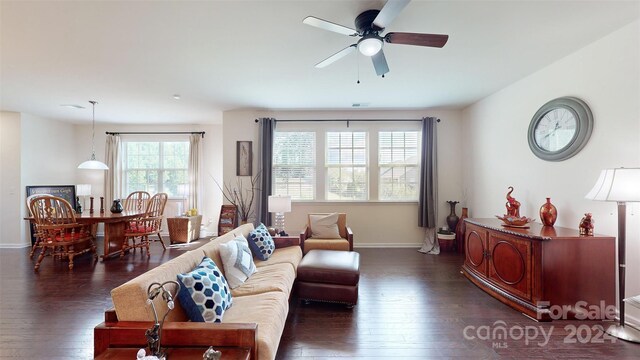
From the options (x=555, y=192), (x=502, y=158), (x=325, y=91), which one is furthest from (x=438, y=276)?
(x=325, y=91)

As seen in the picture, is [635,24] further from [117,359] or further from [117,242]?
[117,242]

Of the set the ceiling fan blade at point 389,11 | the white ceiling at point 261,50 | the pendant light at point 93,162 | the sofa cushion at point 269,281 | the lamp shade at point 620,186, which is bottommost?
the sofa cushion at point 269,281

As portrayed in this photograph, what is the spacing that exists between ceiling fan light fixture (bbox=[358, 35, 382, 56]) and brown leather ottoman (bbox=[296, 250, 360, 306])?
2.00 metres

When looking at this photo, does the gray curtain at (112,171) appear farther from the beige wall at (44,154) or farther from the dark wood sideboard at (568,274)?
the dark wood sideboard at (568,274)

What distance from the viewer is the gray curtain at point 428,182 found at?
4.80m

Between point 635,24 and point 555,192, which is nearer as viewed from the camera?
point 635,24

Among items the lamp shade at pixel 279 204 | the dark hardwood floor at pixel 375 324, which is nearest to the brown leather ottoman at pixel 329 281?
the dark hardwood floor at pixel 375 324

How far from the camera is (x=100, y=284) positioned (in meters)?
3.25

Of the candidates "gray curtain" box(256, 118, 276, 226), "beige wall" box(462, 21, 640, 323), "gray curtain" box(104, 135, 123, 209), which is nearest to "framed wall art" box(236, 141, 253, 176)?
"gray curtain" box(256, 118, 276, 226)

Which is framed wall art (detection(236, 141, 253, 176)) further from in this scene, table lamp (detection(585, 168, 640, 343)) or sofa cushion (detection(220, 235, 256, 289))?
table lamp (detection(585, 168, 640, 343))

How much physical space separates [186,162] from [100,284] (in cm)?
331

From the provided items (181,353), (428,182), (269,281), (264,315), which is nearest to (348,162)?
(428,182)

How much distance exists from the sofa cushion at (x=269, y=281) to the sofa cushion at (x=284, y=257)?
0.37 feet

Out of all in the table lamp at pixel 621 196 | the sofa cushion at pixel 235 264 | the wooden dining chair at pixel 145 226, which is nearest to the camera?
the table lamp at pixel 621 196
